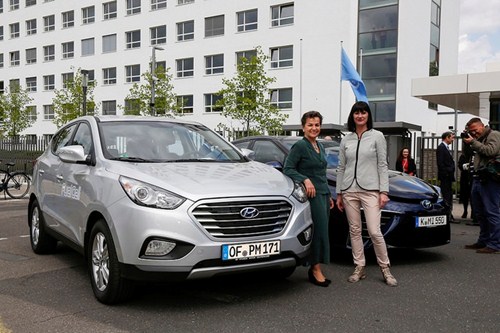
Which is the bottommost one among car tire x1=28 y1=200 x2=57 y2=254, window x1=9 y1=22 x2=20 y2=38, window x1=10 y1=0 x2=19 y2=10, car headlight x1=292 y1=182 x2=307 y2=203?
car tire x1=28 y1=200 x2=57 y2=254

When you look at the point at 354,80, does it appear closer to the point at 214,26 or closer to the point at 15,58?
the point at 214,26

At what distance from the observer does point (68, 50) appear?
47875 millimetres

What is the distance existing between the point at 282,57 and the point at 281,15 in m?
2.96

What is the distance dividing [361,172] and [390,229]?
106 cm

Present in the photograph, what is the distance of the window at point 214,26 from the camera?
127 feet

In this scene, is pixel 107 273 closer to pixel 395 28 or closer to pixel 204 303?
pixel 204 303

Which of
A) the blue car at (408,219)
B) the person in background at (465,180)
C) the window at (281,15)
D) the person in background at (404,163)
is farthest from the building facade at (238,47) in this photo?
the blue car at (408,219)

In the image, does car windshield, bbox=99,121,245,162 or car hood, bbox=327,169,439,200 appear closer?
car windshield, bbox=99,121,245,162

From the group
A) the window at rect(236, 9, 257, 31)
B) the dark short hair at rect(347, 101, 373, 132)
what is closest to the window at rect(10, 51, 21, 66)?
the window at rect(236, 9, 257, 31)

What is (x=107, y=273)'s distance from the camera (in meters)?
4.39

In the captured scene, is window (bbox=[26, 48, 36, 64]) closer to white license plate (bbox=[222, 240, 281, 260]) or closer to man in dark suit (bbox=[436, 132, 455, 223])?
man in dark suit (bbox=[436, 132, 455, 223])

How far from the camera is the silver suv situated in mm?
3980

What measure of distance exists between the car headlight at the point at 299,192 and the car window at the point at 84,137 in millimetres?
2115

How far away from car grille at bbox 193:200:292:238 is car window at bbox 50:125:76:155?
9.10 ft
